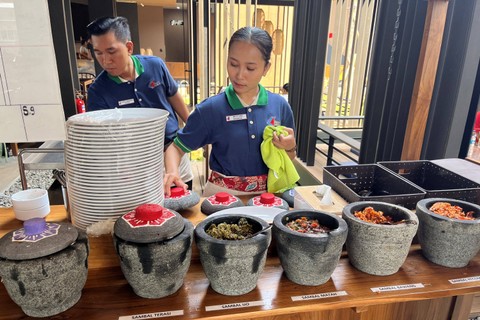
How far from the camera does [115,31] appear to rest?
6.25 ft

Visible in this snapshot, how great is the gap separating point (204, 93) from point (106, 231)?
337 cm

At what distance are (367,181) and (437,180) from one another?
0.27 meters

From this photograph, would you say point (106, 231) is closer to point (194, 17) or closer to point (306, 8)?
point (306, 8)

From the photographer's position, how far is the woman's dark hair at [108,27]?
6.17 ft

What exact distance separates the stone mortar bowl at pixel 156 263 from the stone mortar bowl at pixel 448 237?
25.9 inches

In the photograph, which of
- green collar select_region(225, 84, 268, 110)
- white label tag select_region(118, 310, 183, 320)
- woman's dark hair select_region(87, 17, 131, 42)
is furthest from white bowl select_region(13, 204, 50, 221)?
woman's dark hair select_region(87, 17, 131, 42)

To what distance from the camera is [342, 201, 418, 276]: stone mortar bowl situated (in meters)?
0.88

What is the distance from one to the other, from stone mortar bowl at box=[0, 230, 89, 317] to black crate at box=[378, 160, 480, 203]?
1033mm

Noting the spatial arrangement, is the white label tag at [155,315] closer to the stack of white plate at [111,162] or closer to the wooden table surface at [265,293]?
the wooden table surface at [265,293]

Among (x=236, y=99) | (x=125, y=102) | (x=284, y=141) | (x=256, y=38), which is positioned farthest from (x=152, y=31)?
(x=284, y=141)

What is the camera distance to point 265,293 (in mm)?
863

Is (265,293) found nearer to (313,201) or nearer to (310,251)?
(310,251)

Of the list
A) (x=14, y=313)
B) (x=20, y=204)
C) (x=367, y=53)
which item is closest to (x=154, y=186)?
(x=14, y=313)

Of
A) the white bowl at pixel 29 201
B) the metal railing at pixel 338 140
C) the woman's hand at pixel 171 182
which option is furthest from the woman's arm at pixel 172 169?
the metal railing at pixel 338 140
